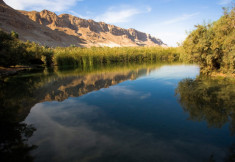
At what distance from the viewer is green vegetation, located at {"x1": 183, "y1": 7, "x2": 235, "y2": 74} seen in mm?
17923

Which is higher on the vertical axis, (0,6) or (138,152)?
(0,6)

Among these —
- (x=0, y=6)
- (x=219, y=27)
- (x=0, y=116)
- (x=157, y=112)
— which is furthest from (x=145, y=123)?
(x=0, y=6)

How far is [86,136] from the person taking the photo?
24.5 feet

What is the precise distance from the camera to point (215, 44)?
19.3m

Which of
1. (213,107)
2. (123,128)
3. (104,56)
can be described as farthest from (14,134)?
(104,56)

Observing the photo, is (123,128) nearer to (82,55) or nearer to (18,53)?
(18,53)

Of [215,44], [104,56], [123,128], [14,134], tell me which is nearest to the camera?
[14,134]

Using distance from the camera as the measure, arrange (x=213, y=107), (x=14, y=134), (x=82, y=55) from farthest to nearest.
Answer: (x=82, y=55), (x=213, y=107), (x=14, y=134)

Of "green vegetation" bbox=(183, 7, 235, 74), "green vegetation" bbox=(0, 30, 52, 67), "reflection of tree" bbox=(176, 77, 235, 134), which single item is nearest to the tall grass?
"green vegetation" bbox=(0, 30, 52, 67)

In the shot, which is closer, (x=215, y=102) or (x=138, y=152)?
(x=138, y=152)

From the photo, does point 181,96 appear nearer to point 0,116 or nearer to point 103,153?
point 103,153

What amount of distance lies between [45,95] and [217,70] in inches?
956

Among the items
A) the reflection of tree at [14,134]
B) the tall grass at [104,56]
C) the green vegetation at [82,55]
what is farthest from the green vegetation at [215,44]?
the green vegetation at [82,55]

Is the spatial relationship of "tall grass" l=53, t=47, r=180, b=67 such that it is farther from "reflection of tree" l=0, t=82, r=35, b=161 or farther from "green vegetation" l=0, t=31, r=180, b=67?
"reflection of tree" l=0, t=82, r=35, b=161
